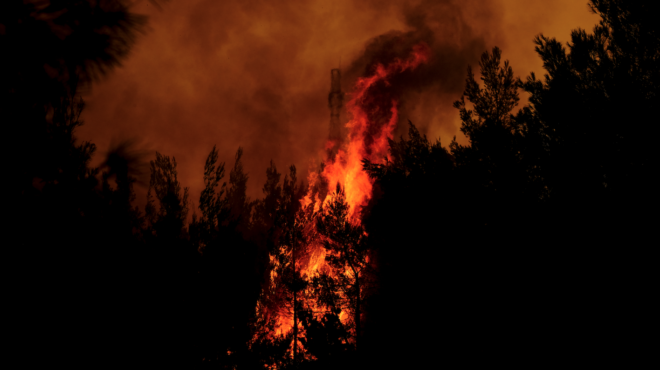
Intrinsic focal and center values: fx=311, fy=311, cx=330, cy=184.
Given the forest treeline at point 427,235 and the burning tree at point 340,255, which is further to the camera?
the burning tree at point 340,255

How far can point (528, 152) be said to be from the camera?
976 centimetres

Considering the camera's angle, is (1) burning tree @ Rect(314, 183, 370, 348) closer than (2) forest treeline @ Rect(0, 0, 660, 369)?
No

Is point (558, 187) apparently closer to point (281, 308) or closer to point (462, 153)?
point (462, 153)

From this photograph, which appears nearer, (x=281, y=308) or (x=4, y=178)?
(x=4, y=178)

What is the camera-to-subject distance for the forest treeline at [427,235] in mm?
3546

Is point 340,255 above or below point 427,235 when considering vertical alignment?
above

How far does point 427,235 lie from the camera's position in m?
9.16

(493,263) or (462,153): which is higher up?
(462,153)

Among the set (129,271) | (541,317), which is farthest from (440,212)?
(129,271)

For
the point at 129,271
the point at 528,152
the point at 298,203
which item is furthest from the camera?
the point at 298,203

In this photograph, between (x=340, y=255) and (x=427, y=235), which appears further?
(x=340, y=255)

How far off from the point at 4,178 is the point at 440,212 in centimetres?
877

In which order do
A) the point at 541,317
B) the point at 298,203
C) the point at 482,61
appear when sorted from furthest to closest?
the point at 298,203 < the point at 482,61 < the point at 541,317

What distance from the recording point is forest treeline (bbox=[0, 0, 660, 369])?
355 cm
